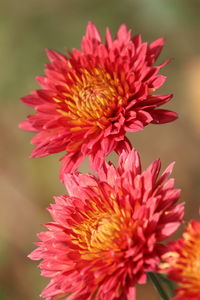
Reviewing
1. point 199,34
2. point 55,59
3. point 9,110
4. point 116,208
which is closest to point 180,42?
point 199,34

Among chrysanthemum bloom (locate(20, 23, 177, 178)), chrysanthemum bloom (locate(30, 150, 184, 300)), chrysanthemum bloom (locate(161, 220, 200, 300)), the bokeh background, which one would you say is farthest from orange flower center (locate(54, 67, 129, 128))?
the bokeh background

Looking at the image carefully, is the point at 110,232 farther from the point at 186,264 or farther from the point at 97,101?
the point at 97,101

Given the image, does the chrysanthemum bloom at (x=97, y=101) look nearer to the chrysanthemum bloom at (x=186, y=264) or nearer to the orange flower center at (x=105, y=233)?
the orange flower center at (x=105, y=233)

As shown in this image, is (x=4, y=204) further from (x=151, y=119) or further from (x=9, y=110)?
(x=151, y=119)

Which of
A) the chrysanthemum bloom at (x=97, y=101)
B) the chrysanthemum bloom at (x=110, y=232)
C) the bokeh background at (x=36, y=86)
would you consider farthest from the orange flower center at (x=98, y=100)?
the bokeh background at (x=36, y=86)

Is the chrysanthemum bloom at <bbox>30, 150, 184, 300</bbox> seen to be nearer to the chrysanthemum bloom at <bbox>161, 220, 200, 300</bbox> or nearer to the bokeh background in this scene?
the chrysanthemum bloom at <bbox>161, 220, 200, 300</bbox>
